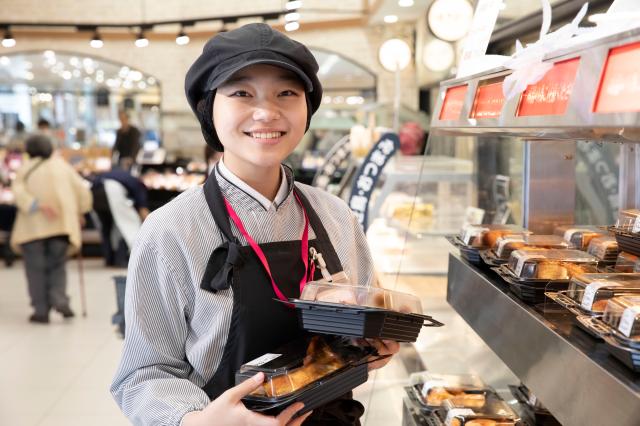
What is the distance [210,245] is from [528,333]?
67cm

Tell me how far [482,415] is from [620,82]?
1.37 metres

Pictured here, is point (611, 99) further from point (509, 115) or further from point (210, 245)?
point (210, 245)

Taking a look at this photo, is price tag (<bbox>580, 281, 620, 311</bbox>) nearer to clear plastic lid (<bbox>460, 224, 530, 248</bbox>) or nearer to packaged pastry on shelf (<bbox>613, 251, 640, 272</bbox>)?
packaged pastry on shelf (<bbox>613, 251, 640, 272</bbox>)

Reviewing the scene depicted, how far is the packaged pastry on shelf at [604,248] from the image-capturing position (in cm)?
178

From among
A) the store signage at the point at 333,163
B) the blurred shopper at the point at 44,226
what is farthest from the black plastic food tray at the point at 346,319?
the blurred shopper at the point at 44,226

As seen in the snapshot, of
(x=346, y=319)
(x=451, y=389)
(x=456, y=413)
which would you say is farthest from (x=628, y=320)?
(x=451, y=389)

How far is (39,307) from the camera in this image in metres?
6.91

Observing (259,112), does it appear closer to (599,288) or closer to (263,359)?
(263,359)

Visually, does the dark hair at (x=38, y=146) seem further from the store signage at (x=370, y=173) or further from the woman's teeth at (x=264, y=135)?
the woman's teeth at (x=264, y=135)

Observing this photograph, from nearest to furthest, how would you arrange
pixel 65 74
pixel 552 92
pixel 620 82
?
pixel 620 82, pixel 552 92, pixel 65 74

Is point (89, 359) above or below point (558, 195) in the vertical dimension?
below

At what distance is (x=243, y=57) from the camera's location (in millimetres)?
1471

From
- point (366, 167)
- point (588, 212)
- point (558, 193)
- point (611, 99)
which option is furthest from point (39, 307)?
point (611, 99)

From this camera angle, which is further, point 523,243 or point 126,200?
point 126,200
